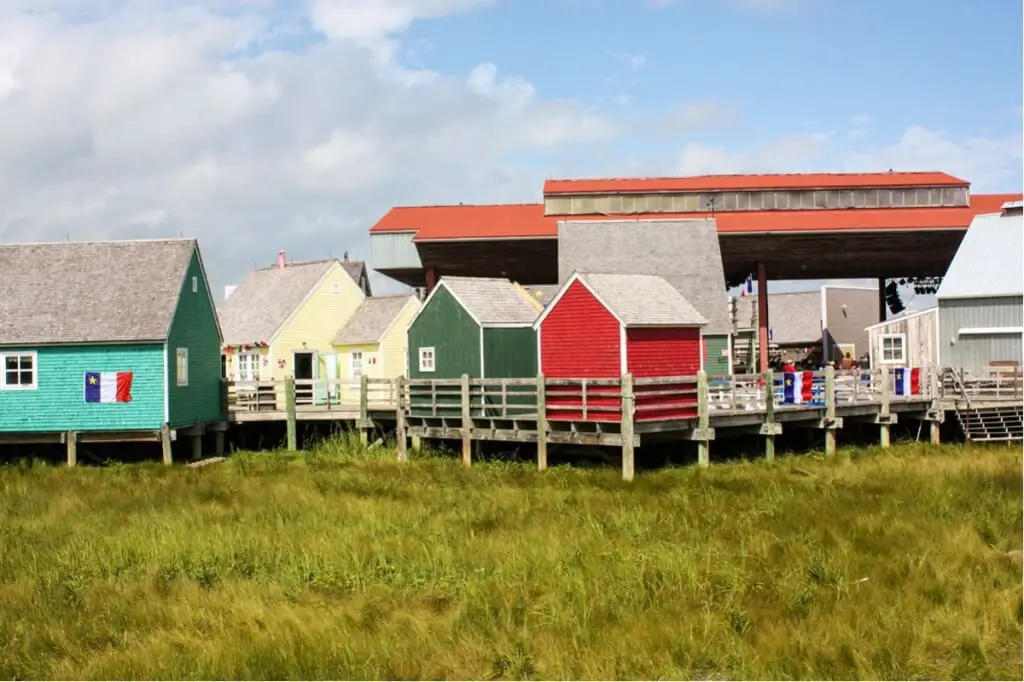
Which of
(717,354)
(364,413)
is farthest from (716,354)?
(364,413)

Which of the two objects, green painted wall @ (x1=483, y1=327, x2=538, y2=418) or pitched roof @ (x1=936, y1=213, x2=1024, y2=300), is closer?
green painted wall @ (x1=483, y1=327, x2=538, y2=418)

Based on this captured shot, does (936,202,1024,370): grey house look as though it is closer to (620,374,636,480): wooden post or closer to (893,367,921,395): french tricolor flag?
(893,367,921,395): french tricolor flag

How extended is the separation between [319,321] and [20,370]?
1459 cm

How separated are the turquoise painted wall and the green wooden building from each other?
705 centimetres

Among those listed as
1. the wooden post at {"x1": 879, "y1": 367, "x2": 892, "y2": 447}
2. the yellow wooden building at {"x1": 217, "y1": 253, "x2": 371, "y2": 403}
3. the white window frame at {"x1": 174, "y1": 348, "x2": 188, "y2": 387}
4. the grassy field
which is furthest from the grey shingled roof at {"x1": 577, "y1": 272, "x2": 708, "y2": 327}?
the yellow wooden building at {"x1": 217, "y1": 253, "x2": 371, "y2": 403}

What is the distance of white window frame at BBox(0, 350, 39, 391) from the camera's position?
2872cm

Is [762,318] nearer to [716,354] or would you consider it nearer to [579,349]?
[716,354]

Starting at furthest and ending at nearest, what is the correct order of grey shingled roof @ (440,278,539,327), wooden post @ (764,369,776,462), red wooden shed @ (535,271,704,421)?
grey shingled roof @ (440,278,539,327)
wooden post @ (764,369,776,462)
red wooden shed @ (535,271,704,421)

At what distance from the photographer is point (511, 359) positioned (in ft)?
93.0

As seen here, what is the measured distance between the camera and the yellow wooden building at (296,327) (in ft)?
136

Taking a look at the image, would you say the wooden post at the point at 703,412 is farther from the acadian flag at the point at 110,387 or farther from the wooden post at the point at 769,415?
the acadian flag at the point at 110,387

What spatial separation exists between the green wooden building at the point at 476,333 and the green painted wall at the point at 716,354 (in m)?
7.96

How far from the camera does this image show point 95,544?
16531 mm

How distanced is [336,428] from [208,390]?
4035 mm
